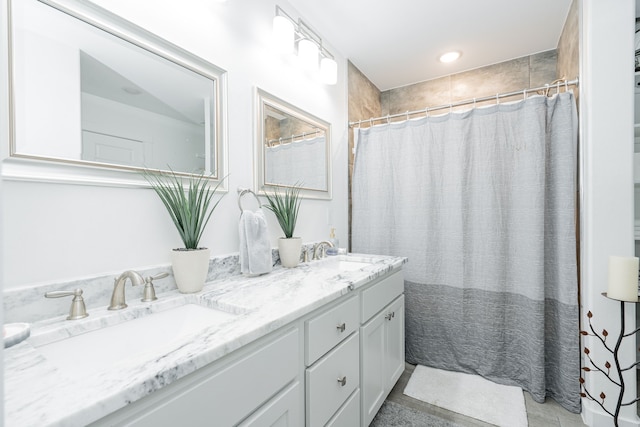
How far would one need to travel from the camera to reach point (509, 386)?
1934mm

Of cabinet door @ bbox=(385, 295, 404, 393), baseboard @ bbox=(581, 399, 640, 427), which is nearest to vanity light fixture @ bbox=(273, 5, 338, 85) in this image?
cabinet door @ bbox=(385, 295, 404, 393)

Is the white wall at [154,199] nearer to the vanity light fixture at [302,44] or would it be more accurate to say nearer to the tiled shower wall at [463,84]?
the vanity light fixture at [302,44]

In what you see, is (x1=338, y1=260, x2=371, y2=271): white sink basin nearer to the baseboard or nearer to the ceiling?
the baseboard

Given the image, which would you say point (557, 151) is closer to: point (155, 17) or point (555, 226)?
point (555, 226)

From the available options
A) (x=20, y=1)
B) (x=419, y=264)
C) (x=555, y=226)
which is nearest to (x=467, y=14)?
(x=555, y=226)

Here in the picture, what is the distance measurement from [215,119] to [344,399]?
1.34 meters

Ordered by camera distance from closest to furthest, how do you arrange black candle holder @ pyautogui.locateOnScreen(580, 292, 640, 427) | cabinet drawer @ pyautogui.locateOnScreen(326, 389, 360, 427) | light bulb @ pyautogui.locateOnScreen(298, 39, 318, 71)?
cabinet drawer @ pyautogui.locateOnScreen(326, 389, 360, 427)
black candle holder @ pyautogui.locateOnScreen(580, 292, 640, 427)
light bulb @ pyautogui.locateOnScreen(298, 39, 318, 71)

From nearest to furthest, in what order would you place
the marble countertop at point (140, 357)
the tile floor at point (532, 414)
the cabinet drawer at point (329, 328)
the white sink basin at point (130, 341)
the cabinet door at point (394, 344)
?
the marble countertop at point (140, 357) < the white sink basin at point (130, 341) < the cabinet drawer at point (329, 328) < the tile floor at point (532, 414) < the cabinet door at point (394, 344)

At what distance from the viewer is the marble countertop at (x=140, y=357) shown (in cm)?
54

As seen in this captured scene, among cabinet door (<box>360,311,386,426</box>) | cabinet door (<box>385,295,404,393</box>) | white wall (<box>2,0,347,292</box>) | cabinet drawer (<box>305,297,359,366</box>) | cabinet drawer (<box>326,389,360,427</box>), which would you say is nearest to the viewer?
white wall (<box>2,0,347,292</box>)

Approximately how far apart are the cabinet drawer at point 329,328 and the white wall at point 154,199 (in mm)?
591

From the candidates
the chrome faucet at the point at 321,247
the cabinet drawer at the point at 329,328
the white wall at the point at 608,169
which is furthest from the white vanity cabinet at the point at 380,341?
the white wall at the point at 608,169

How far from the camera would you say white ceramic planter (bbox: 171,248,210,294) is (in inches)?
Answer: 46.2

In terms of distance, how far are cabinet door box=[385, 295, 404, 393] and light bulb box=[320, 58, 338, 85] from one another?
4.89 ft
